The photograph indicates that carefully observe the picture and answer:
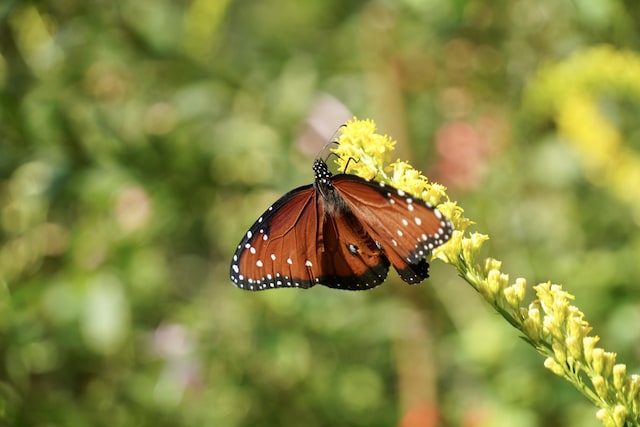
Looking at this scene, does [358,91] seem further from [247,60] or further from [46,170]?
[46,170]

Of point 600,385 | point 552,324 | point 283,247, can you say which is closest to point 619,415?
point 600,385

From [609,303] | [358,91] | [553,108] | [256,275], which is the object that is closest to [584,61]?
[553,108]

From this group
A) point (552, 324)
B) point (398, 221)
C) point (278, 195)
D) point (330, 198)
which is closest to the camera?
point (552, 324)

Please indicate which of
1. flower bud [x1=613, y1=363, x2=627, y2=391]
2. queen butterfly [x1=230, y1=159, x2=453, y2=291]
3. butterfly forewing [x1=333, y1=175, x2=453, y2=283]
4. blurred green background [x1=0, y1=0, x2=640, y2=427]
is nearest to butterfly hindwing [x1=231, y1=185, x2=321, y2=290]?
queen butterfly [x1=230, y1=159, x2=453, y2=291]

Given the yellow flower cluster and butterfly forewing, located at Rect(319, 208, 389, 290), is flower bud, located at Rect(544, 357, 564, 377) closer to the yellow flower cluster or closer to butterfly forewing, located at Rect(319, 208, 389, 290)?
butterfly forewing, located at Rect(319, 208, 389, 290)

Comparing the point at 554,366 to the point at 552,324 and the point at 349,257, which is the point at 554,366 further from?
the point at 349,257

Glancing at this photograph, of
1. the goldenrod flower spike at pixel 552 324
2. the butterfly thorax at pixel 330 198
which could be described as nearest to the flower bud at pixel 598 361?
the goldenrod flower spike at pixel 552 324
